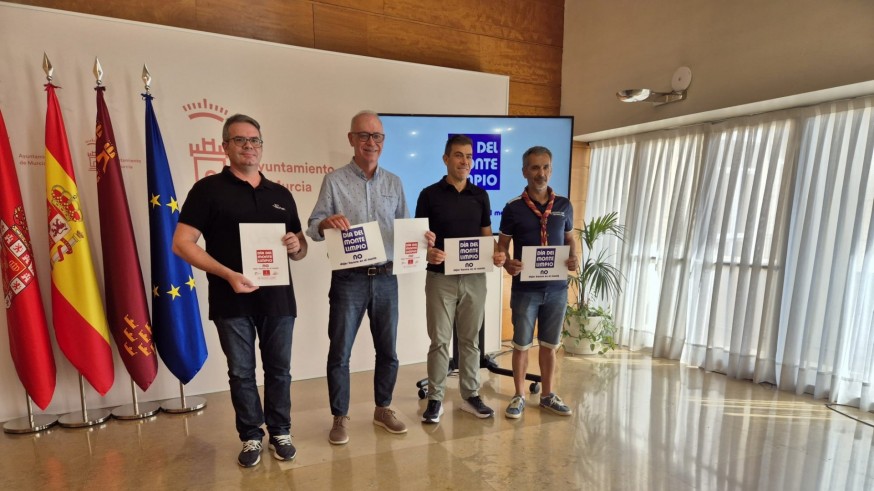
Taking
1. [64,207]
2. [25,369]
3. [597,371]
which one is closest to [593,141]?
[597,371]

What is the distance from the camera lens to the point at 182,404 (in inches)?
120

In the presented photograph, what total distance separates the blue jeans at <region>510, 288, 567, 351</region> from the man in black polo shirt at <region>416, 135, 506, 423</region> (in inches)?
9.2

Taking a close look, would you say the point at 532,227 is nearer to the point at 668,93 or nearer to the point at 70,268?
the point at 668,93

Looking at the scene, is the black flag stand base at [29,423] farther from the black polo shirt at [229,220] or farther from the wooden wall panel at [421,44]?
the wooden wall panel at [421,44]

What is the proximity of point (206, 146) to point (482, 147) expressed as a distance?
1906 mm

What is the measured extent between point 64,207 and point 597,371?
3.69 metres

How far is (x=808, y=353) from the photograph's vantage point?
11.0ft

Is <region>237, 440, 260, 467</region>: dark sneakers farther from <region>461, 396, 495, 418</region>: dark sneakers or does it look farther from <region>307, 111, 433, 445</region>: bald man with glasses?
<region>461, 396, 495, 418</region>: dark sneakers

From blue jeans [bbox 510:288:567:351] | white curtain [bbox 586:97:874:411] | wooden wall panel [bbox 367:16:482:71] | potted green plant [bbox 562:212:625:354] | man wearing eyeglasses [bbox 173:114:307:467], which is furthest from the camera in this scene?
potted green plant [bbox 562:212:625:354]

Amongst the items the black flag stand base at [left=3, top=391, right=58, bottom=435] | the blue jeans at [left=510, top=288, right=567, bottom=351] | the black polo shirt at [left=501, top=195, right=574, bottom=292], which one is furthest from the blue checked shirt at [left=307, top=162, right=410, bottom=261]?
the black flag stand base at [left=3, top=391, right=58, bottom=435]

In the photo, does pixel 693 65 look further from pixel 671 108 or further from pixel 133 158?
pixel 133 158

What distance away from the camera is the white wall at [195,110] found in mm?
2793

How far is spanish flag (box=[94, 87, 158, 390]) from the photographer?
Result: 2785 mm

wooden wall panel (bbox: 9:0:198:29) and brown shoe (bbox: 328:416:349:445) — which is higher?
wooden wall panel (bbox: 9:0:198:29)
